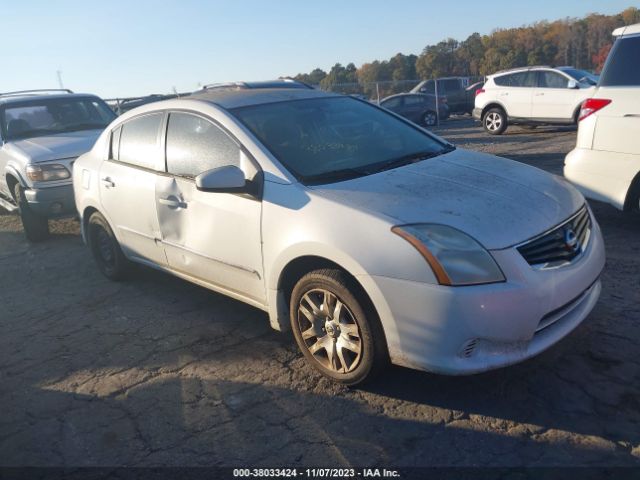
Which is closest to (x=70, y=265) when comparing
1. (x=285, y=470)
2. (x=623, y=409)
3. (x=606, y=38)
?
(x=285, y=470)

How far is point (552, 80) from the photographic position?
14125 millimetres

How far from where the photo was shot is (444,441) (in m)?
2.81

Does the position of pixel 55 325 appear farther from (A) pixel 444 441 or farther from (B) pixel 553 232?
(B) pixel 553 232

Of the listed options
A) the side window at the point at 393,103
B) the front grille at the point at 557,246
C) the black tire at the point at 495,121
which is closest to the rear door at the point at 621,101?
the front grille at the point at 557,246

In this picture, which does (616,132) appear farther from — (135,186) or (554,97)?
(554,97)

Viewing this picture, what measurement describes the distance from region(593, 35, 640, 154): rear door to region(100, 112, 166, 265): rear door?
12.8ft

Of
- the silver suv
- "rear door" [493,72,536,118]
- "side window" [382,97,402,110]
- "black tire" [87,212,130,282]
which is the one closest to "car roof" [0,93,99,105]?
the silver suv

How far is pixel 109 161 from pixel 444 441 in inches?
150

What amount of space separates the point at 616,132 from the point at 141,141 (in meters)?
4.14

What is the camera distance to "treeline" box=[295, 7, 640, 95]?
153 feet

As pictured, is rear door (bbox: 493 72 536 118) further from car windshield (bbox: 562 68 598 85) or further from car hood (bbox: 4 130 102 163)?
car hood (bbox: 4 130 102 163)

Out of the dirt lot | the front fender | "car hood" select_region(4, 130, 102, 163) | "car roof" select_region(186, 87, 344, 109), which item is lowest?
the dirt lot

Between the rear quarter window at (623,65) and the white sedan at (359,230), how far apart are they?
196cm

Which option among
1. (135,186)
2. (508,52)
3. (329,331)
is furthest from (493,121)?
(508,52)
